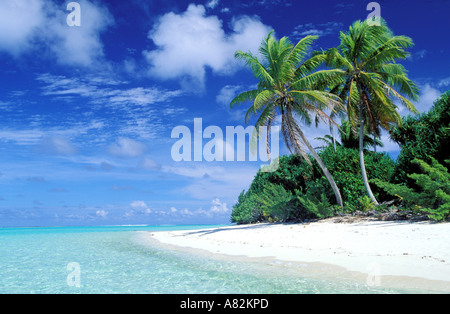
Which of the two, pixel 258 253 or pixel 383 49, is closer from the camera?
pixel 258 253

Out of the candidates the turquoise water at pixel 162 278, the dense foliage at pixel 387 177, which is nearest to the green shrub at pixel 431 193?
the dense foliage at pixel 387 177

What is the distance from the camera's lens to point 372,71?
17.8 m

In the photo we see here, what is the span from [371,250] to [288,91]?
10293 millimetres

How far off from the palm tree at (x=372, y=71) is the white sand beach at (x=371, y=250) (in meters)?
6.50

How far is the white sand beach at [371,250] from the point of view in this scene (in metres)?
5.57

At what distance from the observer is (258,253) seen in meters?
9.26

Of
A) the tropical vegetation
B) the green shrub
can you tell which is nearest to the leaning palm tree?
the tropical vegetation

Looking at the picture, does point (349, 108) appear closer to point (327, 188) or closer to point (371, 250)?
point (327, 188)

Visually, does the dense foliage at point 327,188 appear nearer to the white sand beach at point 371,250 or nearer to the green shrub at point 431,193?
the white sand beach at point 371,250

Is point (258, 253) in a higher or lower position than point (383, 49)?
lower

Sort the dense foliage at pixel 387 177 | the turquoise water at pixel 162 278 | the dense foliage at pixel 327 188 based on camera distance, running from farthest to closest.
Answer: the dense foliage at pixel 327 188 → the dense foliage at pixel 387 177 → the turquoise water at pixel 162 278
